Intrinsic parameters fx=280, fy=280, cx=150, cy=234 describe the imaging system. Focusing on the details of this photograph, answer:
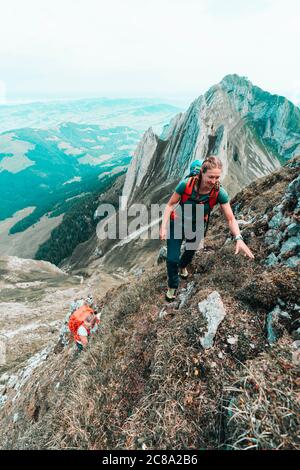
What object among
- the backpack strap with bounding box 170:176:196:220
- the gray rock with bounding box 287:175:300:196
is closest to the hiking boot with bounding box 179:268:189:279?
the backpack strap with bounding box 170:176:196:220

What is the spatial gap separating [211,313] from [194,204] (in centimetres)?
298

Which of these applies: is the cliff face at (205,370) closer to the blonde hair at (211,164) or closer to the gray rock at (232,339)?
the gray rock at (232,339)

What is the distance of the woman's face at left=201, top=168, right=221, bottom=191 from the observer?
22.6ft

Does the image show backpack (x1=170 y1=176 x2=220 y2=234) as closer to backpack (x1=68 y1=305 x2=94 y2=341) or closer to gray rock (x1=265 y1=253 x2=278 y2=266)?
gray rock (x1=265 y1=253 x2=278 y2=266)

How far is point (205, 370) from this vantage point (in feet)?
17.3

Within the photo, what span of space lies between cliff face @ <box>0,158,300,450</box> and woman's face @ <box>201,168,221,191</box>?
2.57 m

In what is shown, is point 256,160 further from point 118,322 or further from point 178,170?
point 118,322

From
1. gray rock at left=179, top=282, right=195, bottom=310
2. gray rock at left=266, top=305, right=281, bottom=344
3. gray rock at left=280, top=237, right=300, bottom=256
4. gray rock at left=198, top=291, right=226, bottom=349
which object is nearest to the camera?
gray rock at left=266, top=305, right=281, bottom=344

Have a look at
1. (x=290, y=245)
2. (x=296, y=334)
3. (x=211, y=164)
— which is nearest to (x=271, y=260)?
(x=290, y=245)

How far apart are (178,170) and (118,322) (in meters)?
103

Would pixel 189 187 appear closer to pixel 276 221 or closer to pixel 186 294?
pixel 186 294

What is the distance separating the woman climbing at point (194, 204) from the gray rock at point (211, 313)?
136 cm

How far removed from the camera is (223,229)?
503 inches
